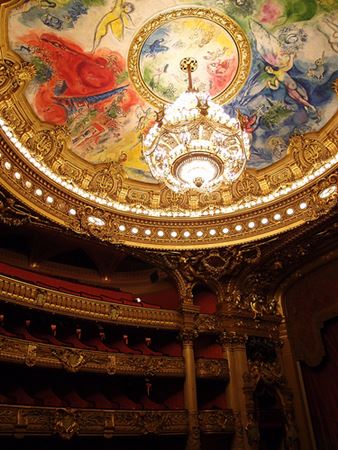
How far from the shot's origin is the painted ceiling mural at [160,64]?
29.2 ft

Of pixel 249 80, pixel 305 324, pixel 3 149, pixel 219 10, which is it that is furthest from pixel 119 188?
pixel 305 324

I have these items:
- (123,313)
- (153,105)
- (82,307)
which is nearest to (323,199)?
(153,105)

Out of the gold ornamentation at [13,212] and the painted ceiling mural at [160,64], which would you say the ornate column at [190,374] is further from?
the gold ornamentation at [13,212]

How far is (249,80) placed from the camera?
34.9 ft

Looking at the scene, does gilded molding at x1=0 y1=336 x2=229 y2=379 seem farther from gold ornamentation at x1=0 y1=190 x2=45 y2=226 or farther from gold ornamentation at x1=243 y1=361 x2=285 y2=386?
gold ornamentation at x1=0 y1=190 x2=45 y2=226

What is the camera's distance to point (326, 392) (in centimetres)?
1164

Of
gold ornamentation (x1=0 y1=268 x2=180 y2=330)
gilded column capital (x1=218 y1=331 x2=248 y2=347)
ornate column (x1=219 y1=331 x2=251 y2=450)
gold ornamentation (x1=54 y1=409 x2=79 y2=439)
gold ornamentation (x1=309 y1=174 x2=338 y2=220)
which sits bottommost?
gold ornamentation (x1=54 y1=409 x2=79 y2=439)

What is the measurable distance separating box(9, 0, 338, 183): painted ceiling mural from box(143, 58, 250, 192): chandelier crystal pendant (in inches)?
76.1

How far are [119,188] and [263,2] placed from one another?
20.0 feet

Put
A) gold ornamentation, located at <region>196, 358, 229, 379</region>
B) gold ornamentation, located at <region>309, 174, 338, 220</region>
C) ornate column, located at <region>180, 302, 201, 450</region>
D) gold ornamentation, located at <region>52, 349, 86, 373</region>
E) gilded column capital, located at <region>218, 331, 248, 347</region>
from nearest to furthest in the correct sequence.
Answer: gold ornamentation, located at <region>52, 349, 86, 373</region>, ornate column, located at <region>180, 302, 201, 450</region>, gold ornamentation, located at <region>309, 174, 338, 220</region>, gold ornamentation, located at <region>196, 358, 229, 379</region>, gilded column capital, located at <region>218, 331, 248, 347</region>

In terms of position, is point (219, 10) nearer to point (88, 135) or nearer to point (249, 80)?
point (249, 80)

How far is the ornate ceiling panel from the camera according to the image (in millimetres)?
9047

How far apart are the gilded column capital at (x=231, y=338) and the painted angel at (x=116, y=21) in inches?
332

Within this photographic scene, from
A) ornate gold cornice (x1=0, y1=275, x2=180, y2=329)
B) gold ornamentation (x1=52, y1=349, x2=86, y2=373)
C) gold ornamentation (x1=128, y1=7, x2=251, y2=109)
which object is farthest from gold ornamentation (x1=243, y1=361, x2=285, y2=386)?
gold ornamentation (x1=128, y1=7, x2=251, y2=109)
